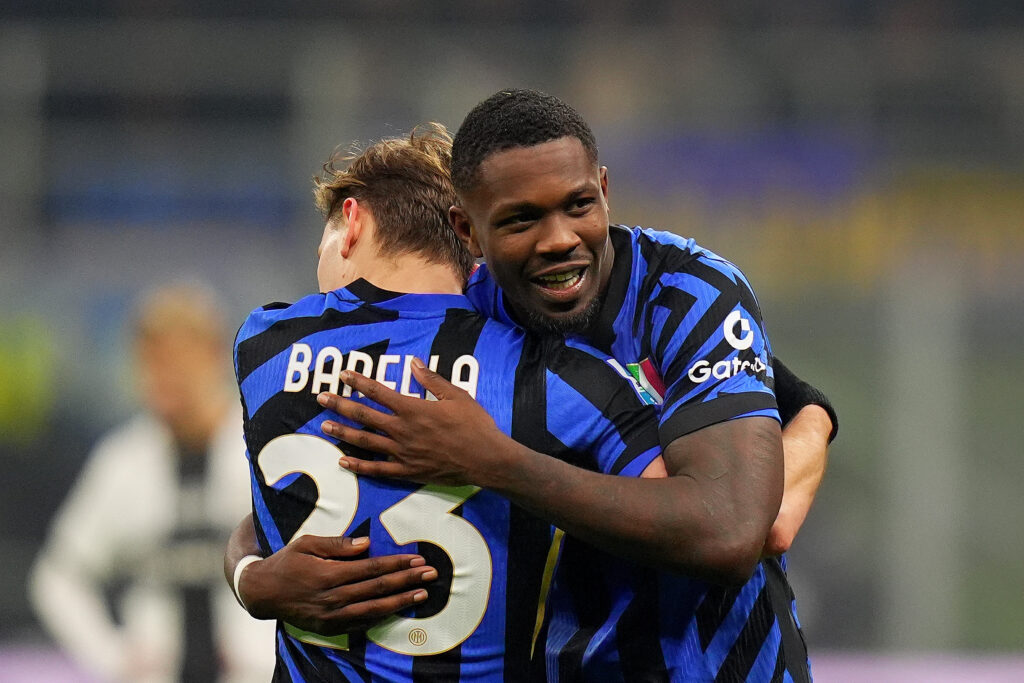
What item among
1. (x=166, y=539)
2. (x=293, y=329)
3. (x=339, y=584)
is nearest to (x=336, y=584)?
(x=339, y=584)

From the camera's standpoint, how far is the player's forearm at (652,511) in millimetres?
2178

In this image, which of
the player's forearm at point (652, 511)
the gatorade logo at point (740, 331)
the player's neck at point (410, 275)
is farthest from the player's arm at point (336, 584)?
the gatorade logo at point (740, 331)

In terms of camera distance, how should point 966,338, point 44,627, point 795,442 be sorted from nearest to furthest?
point 795,442 < point 44,627 < point 966,338

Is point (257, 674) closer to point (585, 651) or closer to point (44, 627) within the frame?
point (44, 627)

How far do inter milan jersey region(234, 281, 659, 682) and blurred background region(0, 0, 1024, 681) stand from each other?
5160 millimetres

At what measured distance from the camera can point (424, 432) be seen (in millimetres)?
2242

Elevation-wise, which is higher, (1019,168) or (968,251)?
(1019,168)

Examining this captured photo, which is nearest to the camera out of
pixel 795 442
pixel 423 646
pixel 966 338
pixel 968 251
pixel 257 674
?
pixel 423 646

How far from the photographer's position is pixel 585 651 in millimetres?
2486

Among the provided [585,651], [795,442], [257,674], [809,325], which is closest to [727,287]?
[795,442]

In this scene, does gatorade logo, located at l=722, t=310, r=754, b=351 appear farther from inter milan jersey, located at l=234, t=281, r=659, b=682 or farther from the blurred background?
the blurred background

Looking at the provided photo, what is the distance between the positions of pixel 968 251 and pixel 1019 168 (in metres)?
0.67

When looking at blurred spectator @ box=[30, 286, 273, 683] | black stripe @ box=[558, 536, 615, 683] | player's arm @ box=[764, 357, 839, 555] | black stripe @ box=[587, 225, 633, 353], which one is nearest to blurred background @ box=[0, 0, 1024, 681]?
blurred spectator @ box=[30, 286, 273, 683]

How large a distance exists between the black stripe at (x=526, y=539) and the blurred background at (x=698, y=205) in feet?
16.8
